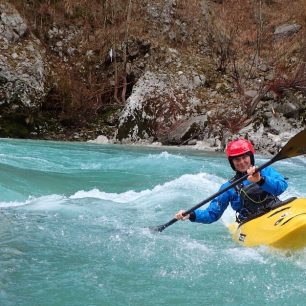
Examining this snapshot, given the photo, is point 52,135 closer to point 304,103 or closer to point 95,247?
point 304,103

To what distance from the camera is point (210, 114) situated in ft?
54.8

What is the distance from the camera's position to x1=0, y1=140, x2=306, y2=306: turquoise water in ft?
11.1

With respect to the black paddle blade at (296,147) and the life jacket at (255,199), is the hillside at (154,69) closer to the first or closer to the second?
the black paddle blade at (296,147)

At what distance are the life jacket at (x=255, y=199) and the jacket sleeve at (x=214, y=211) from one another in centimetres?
24

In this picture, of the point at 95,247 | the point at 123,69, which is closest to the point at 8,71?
the point at 123,69

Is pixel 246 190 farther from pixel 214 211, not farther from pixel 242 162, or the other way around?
pixel 214 211

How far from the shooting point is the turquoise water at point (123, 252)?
339cm

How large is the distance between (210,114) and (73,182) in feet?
29.8

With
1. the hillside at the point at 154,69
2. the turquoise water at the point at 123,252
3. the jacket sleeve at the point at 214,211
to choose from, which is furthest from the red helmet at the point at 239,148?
the hillside at the point at 154,69

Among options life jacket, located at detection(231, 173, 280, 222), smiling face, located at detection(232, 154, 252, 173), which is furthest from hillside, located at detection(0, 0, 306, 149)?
smiling face, located at detection(232, 154, 252, 173)

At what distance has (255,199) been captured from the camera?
4.55 metres

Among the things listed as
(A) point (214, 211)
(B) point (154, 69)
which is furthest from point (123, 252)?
(B) point (154, 69)

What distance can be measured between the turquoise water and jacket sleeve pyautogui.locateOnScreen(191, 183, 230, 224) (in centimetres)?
26

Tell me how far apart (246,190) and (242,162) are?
290 millimetres
